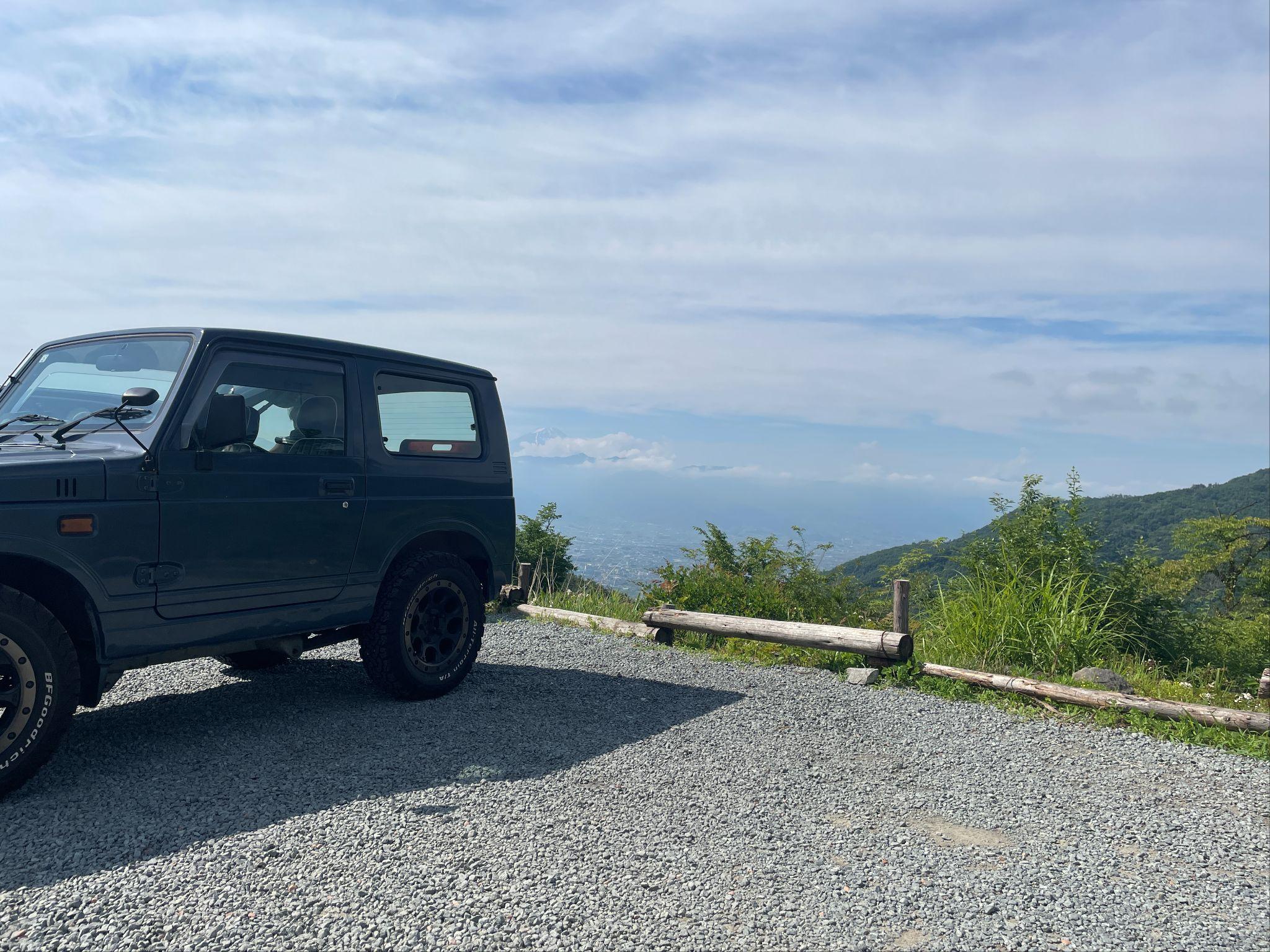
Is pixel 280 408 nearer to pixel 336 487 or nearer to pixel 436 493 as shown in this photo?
pixel 336 487

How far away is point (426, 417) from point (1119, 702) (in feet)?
18.8

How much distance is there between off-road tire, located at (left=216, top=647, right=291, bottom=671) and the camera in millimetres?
7059

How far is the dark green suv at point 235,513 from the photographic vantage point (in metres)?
4.48

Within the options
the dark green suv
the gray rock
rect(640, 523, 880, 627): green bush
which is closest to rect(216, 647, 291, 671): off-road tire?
the dark green suv

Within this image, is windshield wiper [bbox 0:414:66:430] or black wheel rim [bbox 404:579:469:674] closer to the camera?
windshield wiper [bbox 0:414:66:430]

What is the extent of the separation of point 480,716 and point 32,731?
269 centimetres

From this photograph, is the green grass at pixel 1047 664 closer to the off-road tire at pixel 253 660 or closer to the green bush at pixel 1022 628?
the green bush at pixel 1022 628

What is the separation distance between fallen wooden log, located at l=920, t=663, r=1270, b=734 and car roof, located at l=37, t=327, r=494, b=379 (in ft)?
16.5

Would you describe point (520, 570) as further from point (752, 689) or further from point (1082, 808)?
point (1082, 808)

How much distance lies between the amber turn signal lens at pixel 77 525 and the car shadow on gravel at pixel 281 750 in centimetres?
132

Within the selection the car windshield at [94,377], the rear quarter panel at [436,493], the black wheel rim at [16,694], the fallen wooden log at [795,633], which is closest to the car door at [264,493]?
the rear quarter panel at [436,493]

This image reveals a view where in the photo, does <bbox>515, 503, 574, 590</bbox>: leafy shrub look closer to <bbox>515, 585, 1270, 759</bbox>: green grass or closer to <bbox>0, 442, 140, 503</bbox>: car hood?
<bbox>515, 585, 1270, 759</bbox>: green grass

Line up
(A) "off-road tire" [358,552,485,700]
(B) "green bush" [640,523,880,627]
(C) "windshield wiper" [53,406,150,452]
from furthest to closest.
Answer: (B) "green bush" [640,523,880,627] < (A) "off-road tire" [358,552,485,700] < (C) "windshield wiper" [53,406,150,452]

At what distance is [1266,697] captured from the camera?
7066 mm
